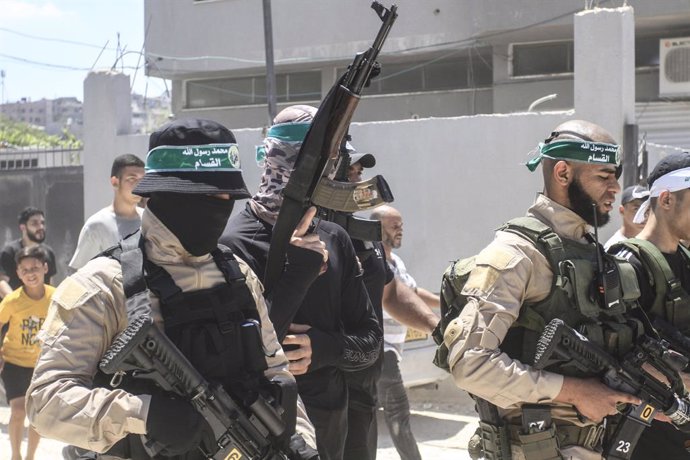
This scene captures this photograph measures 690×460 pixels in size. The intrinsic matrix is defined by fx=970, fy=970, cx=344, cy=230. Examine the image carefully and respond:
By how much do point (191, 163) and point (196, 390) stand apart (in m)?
0.61

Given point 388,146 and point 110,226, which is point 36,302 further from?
point 388,146

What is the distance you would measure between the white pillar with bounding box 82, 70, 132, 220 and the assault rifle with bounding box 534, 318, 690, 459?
872cm

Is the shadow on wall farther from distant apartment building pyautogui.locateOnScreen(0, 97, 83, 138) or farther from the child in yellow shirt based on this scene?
distant apartment building pyautogui.locateOnScreen(0, 97, 83, 138)

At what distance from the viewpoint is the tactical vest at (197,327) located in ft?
8.02

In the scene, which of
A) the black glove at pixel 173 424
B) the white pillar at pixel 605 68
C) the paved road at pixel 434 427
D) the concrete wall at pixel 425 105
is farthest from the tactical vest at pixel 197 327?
the concrete wall at pixel 425 105

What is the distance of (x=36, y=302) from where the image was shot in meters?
7.28

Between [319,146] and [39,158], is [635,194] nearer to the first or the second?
[319,146]

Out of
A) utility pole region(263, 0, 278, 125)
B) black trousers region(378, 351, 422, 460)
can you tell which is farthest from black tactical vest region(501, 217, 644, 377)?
utility pole region(263, 0, 278, 125)

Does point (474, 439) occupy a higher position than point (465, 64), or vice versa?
point (465, 64)

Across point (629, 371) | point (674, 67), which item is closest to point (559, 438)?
point (629, 371)

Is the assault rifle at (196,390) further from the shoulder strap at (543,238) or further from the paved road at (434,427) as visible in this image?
the paved road at (434,427)

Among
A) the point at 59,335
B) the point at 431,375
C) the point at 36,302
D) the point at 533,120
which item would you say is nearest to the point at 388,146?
the point at 533,120

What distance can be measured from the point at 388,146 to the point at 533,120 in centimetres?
156

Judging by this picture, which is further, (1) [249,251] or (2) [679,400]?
(2) [679,400]
